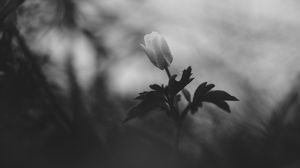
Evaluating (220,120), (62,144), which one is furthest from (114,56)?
(62,144)

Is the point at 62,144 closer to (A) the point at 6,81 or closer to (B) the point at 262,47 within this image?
(A) the point at 6,81

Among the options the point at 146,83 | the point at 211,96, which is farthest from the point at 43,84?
the point at 146,83

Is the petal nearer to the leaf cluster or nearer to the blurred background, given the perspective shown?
the leaf cluster

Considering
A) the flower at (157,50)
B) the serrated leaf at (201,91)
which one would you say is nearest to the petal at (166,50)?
the flower at (157,50)

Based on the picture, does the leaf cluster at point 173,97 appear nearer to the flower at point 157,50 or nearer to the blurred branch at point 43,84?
the flower at point 157,50

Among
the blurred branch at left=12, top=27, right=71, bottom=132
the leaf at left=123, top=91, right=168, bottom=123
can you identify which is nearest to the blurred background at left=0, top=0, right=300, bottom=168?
the blurred branch at left=12, top=27, right=71, bottom=132
